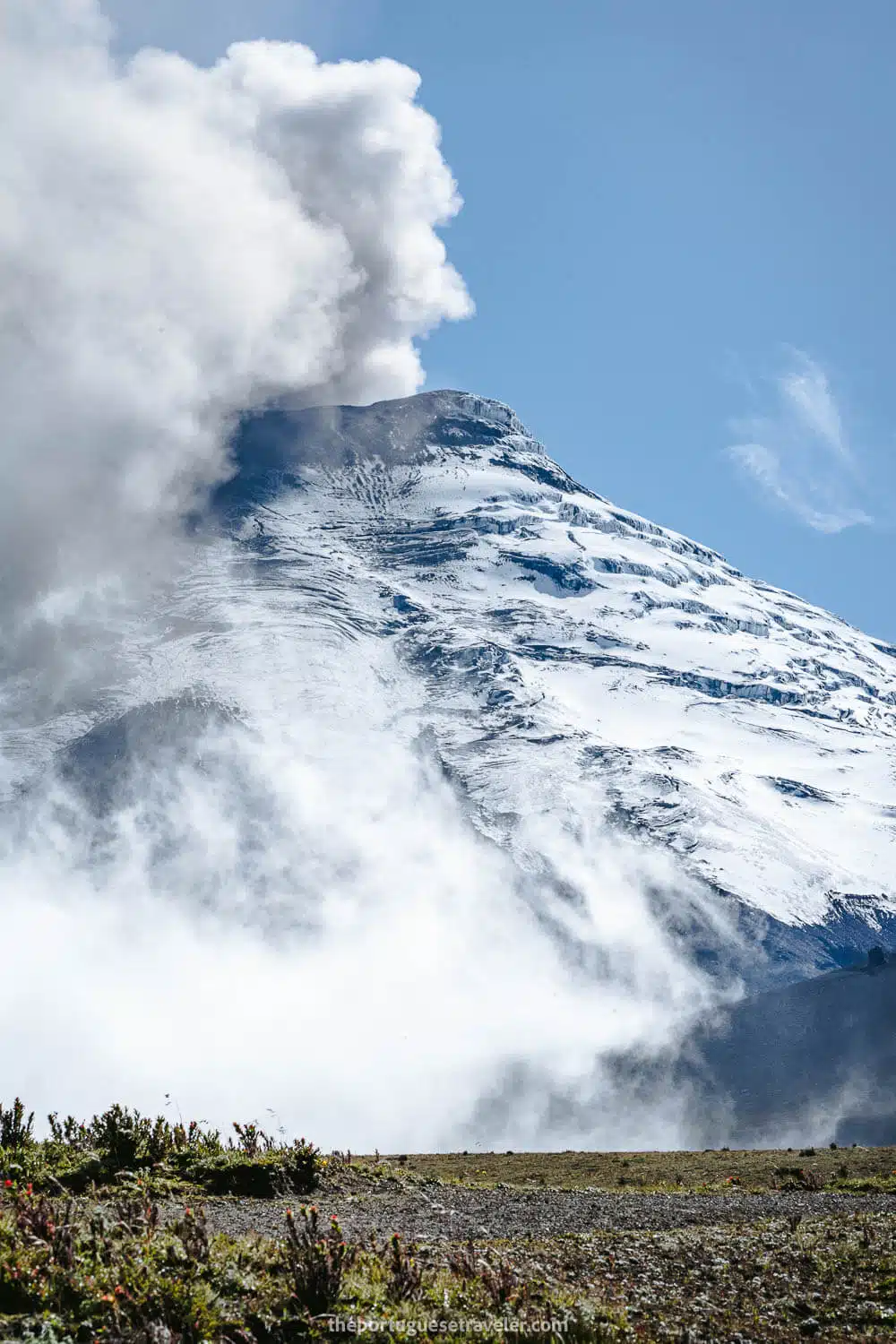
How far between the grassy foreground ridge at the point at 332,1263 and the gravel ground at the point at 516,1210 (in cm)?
20

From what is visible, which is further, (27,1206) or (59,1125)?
(59,1125)

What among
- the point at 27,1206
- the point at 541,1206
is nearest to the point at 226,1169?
the point at 541,1206

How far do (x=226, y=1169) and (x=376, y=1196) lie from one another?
3.53 metres

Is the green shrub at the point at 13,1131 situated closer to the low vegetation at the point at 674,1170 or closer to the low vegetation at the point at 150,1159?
the low vegetation at the point at 150,1159

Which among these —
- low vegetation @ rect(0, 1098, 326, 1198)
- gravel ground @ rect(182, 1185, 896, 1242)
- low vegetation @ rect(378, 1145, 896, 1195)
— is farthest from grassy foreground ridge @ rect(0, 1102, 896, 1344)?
low vegetation @ rect(378, 1145, 896, 1195)

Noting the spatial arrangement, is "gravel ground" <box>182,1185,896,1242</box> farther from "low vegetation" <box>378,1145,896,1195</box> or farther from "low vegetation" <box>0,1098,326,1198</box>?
"low vegetation" <box>378,1145,896,1195</box>

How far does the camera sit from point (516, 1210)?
24594mm

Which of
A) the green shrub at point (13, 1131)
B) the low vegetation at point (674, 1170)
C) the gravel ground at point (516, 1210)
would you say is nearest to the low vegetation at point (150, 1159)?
the green shrub at point (13, 1131)

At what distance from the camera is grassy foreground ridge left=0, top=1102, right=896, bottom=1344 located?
518 inches

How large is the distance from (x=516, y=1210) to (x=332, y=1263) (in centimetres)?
1196

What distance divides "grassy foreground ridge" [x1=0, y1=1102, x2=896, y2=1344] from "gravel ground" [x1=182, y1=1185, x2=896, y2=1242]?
20cm

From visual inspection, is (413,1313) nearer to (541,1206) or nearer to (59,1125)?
(541,1206)

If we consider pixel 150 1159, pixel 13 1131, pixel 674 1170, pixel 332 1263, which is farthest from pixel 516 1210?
pixel 674 1170

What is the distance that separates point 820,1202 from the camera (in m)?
28.4
